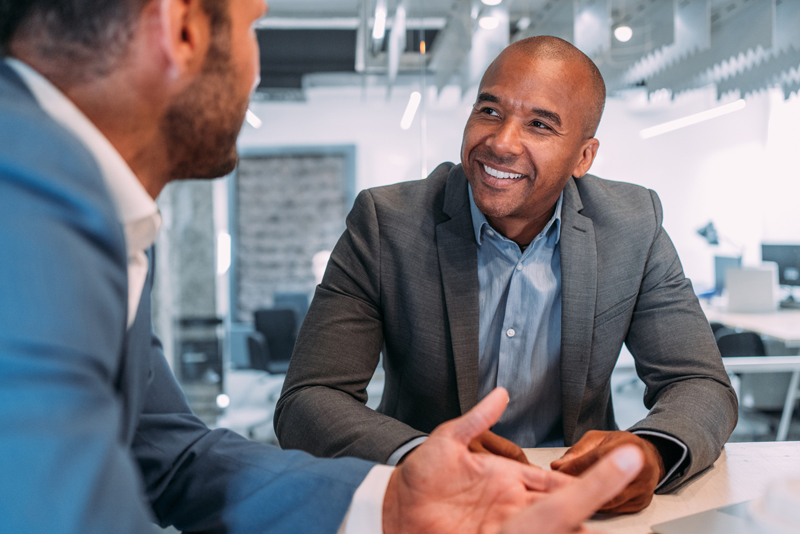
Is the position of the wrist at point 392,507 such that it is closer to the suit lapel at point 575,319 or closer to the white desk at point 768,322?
the suit lapel at point 575,319

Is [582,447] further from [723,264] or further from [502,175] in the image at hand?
[723,264]

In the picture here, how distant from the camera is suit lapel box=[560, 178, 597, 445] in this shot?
4.35ft

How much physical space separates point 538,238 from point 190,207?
11.7 ft

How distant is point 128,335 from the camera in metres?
0.61

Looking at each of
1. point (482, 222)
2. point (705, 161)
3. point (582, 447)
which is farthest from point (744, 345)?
point (582, 447)

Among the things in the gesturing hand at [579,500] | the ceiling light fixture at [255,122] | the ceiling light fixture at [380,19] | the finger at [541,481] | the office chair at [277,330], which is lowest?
the office chair at [277,330]

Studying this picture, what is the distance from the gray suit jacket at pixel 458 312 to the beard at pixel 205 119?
2.00ft

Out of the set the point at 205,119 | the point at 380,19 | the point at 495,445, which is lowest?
the point at 495,445

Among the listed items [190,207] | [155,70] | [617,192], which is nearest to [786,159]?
[617,192]

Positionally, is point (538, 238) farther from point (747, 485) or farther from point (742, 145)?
point (742, 145)

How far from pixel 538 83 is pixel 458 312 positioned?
56cm

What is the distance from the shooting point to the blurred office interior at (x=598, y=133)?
2646mm

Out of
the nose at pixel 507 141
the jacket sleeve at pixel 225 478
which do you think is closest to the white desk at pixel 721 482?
the jacket sleeve at pixel 225 478

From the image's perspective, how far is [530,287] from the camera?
1384 millimetres
